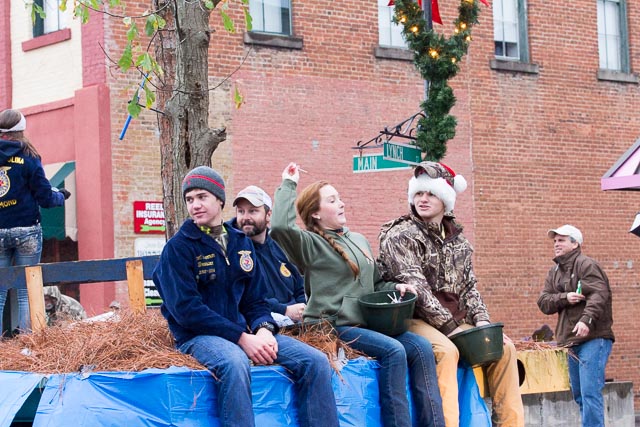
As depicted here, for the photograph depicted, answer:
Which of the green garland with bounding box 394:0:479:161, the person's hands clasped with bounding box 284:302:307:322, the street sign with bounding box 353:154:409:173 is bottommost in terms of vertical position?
the person's hands clasped with bounding box 284:302:307:322

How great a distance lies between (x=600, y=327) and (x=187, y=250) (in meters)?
6.44

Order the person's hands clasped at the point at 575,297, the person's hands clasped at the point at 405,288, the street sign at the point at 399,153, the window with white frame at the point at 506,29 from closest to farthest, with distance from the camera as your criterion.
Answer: the person's hands clasped at the point at 405,288 → the person's hands clasped at the point at 575,297 → the street sign at the point at 399,153 → the window with white frame at the point at 506,29

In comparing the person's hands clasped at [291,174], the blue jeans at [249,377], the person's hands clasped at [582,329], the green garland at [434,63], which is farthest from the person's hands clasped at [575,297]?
the blue jeans at [249,377]

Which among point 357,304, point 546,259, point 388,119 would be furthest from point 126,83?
point 357,304

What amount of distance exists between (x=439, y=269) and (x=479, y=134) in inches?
480

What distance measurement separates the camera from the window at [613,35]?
21.6m

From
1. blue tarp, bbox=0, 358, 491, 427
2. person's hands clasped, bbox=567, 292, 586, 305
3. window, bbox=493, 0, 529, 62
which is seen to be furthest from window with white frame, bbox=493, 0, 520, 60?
blue tarp, bbox=0, 358, 491, 427

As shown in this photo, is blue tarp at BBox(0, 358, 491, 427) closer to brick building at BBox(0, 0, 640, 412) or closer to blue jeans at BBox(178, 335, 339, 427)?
blue jeans at BBox(178, 335, 339, 427)

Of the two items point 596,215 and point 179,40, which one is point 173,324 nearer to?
point 179,40

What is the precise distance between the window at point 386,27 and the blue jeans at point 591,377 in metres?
8.52

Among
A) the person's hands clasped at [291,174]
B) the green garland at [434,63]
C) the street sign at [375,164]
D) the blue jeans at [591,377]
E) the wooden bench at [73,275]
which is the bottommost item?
the blue jeans at [591,377]

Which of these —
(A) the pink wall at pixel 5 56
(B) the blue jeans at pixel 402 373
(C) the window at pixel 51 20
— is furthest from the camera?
(A) the pink wall at pixel 5 56

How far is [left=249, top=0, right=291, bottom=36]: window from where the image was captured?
58.5 ft

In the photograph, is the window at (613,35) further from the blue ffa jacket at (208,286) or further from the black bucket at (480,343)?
the blue ffa jacket at (208,286)
